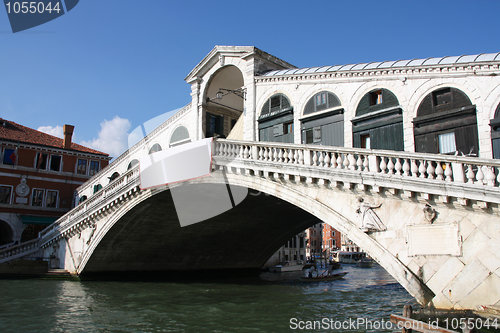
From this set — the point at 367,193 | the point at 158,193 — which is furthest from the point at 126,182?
the point at 367,193

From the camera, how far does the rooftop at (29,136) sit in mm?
28288

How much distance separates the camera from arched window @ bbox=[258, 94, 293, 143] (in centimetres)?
1574

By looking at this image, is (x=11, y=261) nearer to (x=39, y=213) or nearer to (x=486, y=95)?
(x=39, y=213)

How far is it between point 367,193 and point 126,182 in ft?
39.3

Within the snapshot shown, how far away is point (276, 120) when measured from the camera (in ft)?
53.0

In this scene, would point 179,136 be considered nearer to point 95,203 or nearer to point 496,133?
point 95,203

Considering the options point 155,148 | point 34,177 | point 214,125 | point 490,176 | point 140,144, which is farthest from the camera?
point 34,177

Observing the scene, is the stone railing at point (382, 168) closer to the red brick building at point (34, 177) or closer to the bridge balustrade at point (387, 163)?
the bridge balustrade at point (387, 163)

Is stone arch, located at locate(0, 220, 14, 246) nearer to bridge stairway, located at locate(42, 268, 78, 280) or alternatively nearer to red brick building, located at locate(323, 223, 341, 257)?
bridge stairway, located at locate(42, 268, 78, 280)

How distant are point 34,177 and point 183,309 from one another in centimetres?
1977

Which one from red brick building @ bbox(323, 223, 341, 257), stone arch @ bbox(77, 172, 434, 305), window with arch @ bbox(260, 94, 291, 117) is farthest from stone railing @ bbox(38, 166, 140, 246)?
red brick building @ bbox(323, 223, 341, 257)

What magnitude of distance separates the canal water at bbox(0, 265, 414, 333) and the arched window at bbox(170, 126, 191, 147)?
7.26 m

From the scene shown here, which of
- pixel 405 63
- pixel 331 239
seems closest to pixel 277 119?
pixel 405 63

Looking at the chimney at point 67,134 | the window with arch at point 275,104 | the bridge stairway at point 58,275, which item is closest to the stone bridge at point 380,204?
the bridge stairway at point 58,275
